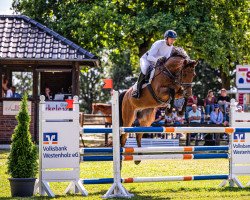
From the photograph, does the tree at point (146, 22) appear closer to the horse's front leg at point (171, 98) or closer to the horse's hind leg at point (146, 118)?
the horse's hind leg at point (146, 118)

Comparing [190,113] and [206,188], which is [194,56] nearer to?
[190,113]

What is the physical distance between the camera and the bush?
9.34 meters

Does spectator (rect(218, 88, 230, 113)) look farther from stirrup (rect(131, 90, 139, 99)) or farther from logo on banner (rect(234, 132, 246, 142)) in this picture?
logo on banner (rect(234, 132, 246, 142))

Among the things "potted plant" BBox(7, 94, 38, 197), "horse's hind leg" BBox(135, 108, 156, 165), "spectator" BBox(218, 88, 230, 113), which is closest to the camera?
"potted plant" BBox(7, 94, 38, 197)

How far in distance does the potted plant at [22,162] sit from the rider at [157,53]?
361cm

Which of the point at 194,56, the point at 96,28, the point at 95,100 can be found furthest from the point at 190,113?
the point at 95,100

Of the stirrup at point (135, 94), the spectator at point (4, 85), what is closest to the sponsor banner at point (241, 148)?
the stirrup at point (135, 94)

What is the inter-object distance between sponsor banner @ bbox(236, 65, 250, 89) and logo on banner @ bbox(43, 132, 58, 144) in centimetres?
1048

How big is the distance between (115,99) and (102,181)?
3.92 ft

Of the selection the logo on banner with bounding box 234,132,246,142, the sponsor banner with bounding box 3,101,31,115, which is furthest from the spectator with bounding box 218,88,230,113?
the logo on banner with bounding box 234,132,246,142

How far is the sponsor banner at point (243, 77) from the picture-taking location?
19.3 m

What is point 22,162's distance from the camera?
30.6 ft

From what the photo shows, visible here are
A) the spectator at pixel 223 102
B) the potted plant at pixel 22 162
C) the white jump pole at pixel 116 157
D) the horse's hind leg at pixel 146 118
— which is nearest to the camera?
the potted plant at pixel 22 162

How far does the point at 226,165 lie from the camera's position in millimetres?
15273
